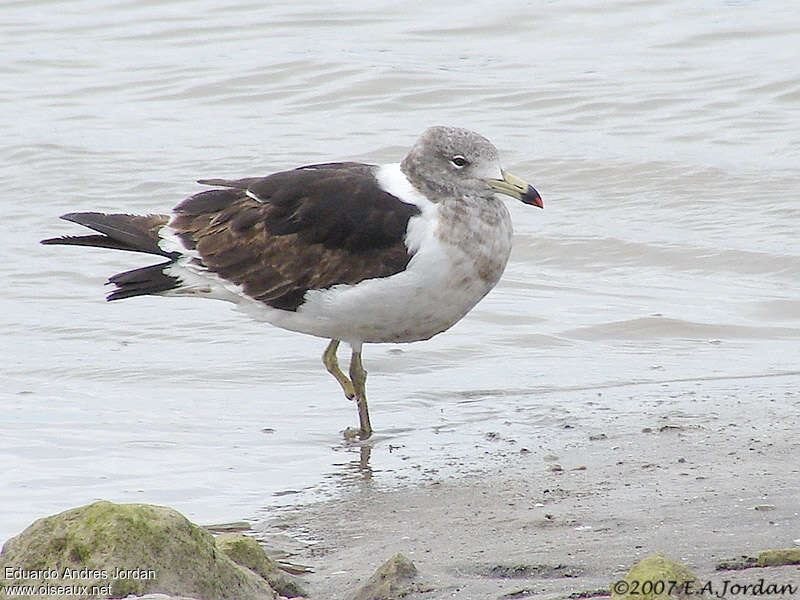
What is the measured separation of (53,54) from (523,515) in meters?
11.0

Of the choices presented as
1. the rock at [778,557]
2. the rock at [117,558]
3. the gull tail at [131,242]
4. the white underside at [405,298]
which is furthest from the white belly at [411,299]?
the rock at [778,557]

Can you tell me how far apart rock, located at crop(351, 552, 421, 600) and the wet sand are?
4 cm

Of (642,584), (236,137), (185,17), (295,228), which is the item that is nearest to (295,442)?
(295,228)

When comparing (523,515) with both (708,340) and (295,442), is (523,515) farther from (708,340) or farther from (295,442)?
(708,340)

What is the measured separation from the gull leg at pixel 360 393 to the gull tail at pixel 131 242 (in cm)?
88

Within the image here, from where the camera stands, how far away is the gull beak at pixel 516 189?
6.14 meters

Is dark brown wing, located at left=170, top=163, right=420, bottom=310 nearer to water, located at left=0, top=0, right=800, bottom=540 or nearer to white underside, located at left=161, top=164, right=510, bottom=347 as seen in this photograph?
white underside, located at left=161, top=164, right=510, bottom=347

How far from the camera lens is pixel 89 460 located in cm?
582

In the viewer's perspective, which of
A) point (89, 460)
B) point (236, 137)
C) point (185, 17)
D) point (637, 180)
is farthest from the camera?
point (185, 17)

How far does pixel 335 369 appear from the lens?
6.71m

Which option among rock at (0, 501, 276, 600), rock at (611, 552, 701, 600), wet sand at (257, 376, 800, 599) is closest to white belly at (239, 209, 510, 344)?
wet sand at (257, 376, 800, 599)

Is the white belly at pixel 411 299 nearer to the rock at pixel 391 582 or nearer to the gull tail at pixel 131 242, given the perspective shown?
the gull tail at pixel 131 242

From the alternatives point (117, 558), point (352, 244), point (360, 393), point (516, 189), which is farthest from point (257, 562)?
point (516, 189)

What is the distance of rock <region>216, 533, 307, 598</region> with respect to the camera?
13.4 ft
